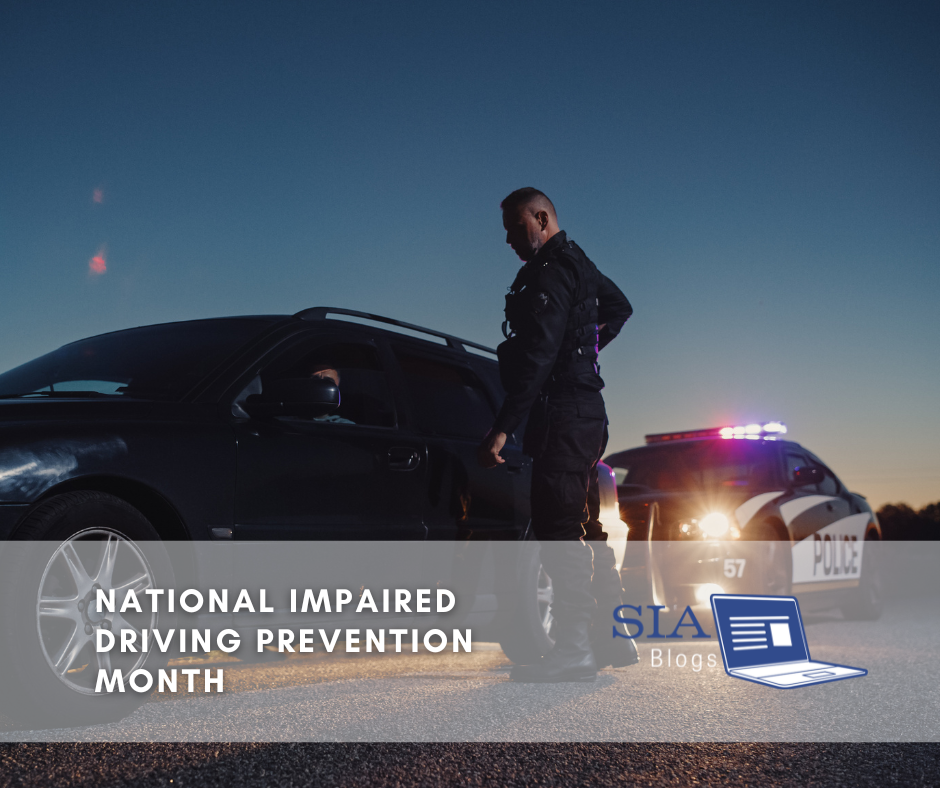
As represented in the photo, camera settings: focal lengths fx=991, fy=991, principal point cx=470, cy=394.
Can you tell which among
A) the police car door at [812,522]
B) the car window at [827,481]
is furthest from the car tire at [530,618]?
the car window at [827,481]

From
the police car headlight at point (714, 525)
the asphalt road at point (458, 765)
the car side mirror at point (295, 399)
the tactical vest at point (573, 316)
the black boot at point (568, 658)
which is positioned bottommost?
the asphalt road at point (458, 765)

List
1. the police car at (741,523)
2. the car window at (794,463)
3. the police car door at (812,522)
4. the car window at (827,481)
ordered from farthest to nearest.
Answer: the car window at (827,481) < the car window at (794,463) < the police car door at (812,522) < the police car at (741,523)

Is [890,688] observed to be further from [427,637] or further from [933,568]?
[933,568]

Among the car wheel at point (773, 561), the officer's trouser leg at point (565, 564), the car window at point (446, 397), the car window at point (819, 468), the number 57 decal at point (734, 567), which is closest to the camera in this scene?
the officer's trouser leg at point (565, 564)

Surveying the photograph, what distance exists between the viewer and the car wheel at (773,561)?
7359 mm

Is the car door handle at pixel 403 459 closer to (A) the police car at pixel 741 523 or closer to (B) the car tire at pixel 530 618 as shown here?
(B) the car tire at pixel 530 618

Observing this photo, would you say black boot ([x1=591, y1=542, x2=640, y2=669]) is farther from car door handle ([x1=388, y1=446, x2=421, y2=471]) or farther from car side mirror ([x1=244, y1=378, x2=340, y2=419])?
car side mirror ([x1=244, y1=378, x2=340, y2=419])

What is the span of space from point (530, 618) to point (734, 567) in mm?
2378

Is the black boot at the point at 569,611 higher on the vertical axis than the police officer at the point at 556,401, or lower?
lower

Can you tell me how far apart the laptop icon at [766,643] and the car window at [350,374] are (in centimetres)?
197

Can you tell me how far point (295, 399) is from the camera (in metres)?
3.97

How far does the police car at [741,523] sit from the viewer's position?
6.57 metres

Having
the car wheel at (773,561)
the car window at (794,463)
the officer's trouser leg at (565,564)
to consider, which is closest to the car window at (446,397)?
the officer's trouser leg at (565,564)

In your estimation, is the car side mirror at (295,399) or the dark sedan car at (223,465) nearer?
the dark sedan car at (223,465)
